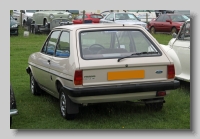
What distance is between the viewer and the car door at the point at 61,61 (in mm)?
6359

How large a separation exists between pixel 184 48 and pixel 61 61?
3.14 meters

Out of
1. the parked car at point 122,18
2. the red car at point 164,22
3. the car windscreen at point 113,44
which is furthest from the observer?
the parked car at point 122,18

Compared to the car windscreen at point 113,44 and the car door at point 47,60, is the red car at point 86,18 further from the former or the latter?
the car windscreen at point 113,44

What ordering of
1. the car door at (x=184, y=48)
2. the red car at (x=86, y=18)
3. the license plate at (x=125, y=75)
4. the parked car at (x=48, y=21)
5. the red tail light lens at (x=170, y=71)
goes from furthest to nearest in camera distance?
the red car at (x=86, y=18) < the parked car at (x=48, y=21) < the car door at (x=184, y=48) < the red tail light lens at (x=170, y=71) < the license plate at (x=125, y=75)

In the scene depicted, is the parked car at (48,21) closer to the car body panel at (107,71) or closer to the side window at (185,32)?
the side window at (185,32)

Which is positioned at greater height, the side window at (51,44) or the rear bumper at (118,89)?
the side window at (51,44)

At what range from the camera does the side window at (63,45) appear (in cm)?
651

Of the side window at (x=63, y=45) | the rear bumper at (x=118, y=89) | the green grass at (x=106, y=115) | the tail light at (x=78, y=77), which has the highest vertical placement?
the side window at (x=63, y=45)

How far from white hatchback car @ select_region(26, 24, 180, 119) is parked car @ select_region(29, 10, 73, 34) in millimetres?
4794

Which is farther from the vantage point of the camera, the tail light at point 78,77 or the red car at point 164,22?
the red car at point 164,22

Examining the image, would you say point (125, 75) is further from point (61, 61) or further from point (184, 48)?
point (184, 48)

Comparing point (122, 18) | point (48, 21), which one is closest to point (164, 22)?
point (122, 18)

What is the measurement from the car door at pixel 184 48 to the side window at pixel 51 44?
2.77 metres

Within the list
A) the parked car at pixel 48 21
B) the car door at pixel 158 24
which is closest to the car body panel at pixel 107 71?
the parked car at pixel 48 21
